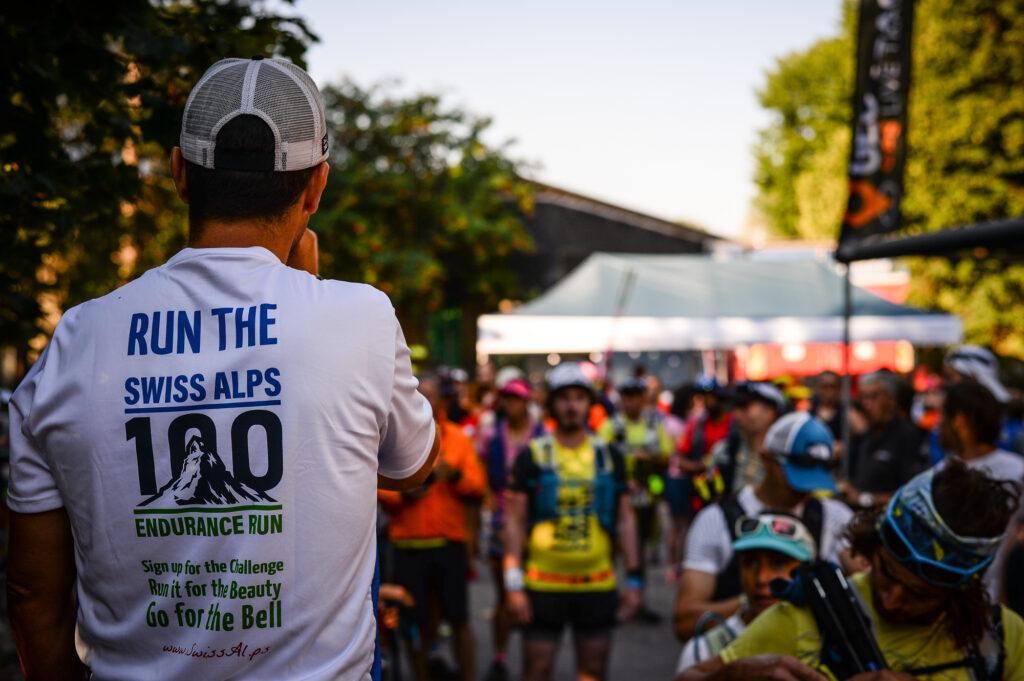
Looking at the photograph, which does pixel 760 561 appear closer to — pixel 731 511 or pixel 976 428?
pixel 731 511

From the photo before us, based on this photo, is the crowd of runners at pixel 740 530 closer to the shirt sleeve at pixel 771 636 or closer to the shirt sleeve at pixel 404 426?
the shirt sleeve at pixel 771 636

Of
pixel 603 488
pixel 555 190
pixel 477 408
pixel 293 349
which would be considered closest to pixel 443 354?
pixel 555 190

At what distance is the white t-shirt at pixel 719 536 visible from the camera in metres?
4.19

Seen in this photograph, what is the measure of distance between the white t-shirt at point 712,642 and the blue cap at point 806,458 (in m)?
0.93

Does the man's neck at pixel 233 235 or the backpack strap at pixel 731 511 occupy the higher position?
the man's neck at pixel 233 235

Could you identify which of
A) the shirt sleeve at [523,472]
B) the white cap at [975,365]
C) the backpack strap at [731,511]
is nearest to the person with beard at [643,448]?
the white cap at [975,365]

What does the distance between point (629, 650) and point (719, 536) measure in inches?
180

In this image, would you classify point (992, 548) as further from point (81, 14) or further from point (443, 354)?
point (443, 354)

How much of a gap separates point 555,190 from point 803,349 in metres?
12.7

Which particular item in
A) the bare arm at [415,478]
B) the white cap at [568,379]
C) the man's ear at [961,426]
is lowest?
the man's ear at [961,426]

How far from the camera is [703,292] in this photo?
51.3 feet

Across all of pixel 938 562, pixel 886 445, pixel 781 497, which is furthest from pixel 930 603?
pixel 886 445

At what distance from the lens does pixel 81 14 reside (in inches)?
115

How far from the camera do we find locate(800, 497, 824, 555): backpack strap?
4180 millimetres
